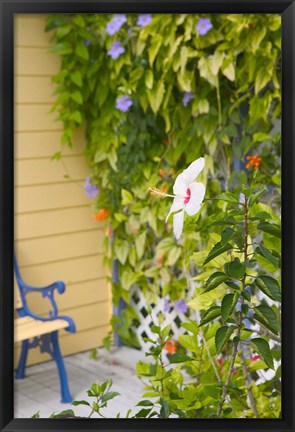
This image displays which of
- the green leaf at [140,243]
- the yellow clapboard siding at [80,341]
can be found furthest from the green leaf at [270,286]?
the yellow clapboard siding at [80,341]

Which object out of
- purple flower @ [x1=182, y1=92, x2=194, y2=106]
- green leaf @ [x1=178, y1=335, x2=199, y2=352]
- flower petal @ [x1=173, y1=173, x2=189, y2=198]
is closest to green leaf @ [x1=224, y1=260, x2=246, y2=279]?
flower petal @ [x1=173, y1=173, x2=189, y2=198]

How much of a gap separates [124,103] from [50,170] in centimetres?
58

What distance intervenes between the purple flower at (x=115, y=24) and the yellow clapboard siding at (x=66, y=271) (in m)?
1.15

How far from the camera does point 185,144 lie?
3.52 meters

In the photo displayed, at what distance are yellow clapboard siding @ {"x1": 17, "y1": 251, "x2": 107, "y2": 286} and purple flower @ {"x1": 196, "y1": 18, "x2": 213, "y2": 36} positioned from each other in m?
1.41

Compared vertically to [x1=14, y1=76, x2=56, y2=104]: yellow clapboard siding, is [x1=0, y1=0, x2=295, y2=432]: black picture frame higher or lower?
lower

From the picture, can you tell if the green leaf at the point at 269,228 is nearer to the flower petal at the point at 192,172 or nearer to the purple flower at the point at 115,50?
the flower petal at the point at 192,172

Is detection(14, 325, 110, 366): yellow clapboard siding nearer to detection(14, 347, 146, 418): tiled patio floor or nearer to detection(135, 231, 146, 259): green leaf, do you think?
detection(14, 347, 146, 418): tiled patio floor

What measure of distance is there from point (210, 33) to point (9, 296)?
2407 mm

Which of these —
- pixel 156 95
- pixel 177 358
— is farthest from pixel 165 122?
pixel 177 358

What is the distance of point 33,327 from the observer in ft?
11.6

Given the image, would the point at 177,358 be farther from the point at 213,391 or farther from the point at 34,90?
the point at 34,90

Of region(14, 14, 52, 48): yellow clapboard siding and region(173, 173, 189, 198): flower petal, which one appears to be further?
region(14, 14, 52, 48): yellow clapboard siding

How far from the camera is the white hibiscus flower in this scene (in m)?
1.11
